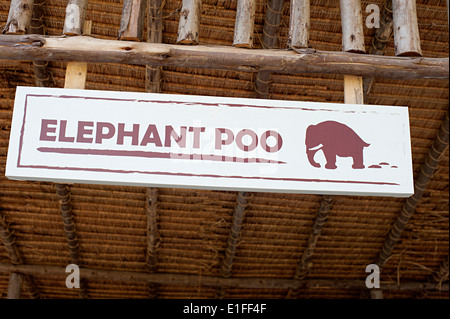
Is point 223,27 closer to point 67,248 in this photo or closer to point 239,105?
point 239,105

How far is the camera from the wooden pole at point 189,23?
315 centimetres

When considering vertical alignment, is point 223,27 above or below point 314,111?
above

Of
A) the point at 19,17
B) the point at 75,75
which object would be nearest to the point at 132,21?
the point at 75,75

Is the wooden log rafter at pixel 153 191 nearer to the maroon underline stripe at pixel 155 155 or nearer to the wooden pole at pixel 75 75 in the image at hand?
the wooden pole at pixel 75 75

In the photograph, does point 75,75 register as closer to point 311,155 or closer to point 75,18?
point 75,18

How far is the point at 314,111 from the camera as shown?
9.08 feet

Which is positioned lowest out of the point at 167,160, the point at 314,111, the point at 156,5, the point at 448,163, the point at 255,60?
the point at 167,160

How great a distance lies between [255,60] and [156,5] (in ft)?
4.38

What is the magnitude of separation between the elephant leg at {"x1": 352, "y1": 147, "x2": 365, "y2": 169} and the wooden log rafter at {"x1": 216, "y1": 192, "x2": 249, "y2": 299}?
8.95 ft

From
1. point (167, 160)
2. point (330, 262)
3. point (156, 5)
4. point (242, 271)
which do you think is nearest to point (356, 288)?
point (330, 262)

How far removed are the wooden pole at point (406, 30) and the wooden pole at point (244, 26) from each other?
33.4 inches

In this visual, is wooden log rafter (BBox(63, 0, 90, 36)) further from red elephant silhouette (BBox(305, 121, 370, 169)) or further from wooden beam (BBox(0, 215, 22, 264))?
wooden beam (BBox(0, 215, 22, 264))

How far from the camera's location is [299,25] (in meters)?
3.22

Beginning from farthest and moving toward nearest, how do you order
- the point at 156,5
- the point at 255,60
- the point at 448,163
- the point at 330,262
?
the point at 330,262
the point at 448,163
the point at 156,5
the point at 255,60
